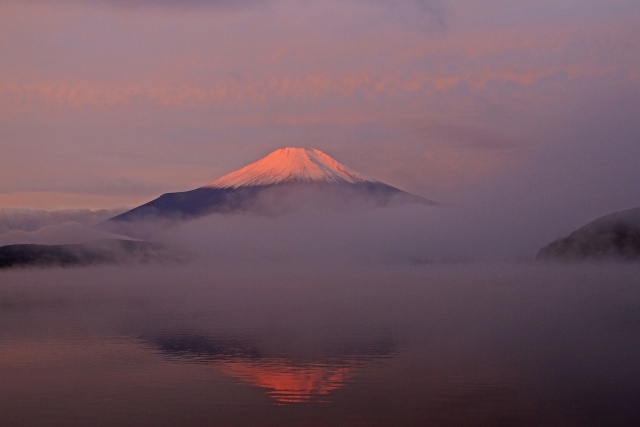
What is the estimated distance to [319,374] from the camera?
35.5m

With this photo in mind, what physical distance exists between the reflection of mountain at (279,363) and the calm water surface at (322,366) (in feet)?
0.28

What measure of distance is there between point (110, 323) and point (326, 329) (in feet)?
50.0

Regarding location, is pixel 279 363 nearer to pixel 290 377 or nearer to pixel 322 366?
pixel 322 366

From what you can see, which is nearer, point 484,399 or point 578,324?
point 484,399

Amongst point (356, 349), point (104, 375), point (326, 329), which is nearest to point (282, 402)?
point (104, 375)

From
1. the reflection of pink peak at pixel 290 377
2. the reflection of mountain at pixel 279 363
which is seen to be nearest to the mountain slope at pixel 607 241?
the reflection of mountain at pixel 279 363

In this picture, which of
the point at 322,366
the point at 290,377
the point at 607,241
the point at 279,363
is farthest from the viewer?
the point at 607,241

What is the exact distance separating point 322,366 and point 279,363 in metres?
2.27

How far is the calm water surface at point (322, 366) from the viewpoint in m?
27.9

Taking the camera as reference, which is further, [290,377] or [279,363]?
[279,363]

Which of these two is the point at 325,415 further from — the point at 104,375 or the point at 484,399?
the point at 104,375

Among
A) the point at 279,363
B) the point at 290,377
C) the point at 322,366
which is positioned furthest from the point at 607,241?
the point at 290,377

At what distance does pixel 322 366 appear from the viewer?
3778 centimetres

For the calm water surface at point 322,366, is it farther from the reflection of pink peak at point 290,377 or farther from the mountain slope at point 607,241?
the mountain slope at point 607,241
